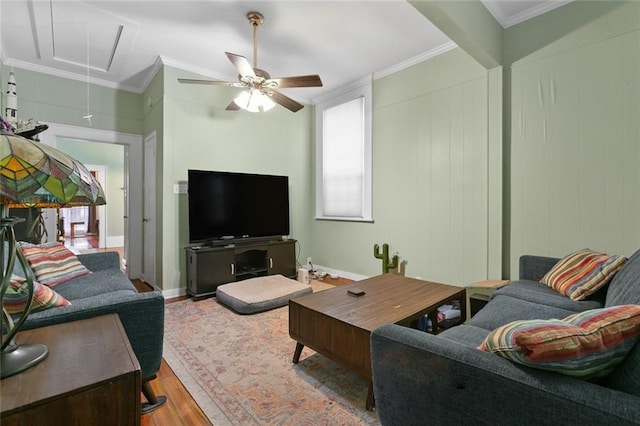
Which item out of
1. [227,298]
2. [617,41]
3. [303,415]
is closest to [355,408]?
[303,415]

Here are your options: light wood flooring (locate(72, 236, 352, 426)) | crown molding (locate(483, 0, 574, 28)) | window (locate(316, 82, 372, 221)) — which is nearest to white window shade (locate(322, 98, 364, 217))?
window (locate(316, 82, 372, 221))

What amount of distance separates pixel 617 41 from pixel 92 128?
5567 millimetres

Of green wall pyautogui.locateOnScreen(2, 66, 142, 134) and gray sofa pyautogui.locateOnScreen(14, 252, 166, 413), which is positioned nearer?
gray sofa pyautogui.locateOnScreen(14, 252, 166, 413)

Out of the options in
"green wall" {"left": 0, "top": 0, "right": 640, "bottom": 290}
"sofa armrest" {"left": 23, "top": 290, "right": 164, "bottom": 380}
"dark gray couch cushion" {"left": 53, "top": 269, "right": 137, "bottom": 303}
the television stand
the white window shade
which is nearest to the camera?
"sofa armrest" {"left": 23, "top": 290, "right": 164, "bottom": 380}

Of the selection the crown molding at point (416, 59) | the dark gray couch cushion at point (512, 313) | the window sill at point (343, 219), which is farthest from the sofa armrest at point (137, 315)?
the crown molding at point (416, 59)

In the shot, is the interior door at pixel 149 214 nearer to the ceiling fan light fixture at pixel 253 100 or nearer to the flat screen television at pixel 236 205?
the flat screen television at pixel 236 205

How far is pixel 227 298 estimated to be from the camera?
313 centimetres

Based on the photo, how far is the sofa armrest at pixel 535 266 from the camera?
2.37 metres

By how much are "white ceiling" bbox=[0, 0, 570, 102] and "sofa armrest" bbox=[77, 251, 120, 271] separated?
2.21 meters

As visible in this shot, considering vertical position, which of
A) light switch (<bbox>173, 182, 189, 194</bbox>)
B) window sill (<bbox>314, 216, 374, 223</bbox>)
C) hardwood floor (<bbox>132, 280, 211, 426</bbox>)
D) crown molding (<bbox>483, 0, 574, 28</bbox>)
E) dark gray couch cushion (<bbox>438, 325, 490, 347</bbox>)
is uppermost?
crown molding (<bbox>483, 0, 574, 28</bbox>)

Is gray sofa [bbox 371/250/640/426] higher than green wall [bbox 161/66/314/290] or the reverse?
the reverse

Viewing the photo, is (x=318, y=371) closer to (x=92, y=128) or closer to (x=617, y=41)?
(x=617, y=41)

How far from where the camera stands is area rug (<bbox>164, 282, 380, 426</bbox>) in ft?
5.10

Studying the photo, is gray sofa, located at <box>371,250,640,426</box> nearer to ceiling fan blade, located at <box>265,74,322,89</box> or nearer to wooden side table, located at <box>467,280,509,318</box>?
wooden side table, located at <box>467,280,509,318</box>
